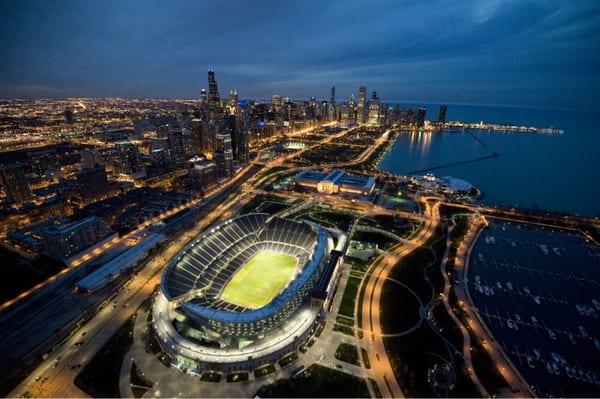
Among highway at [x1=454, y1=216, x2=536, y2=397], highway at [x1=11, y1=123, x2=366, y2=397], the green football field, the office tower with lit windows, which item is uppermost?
the office tower with lit windows

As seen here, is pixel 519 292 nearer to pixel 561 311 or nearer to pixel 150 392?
pixel 561 311

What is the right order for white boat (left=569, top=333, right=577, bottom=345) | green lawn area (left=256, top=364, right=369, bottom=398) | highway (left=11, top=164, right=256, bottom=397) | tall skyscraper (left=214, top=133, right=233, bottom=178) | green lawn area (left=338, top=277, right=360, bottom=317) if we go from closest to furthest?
1. green lawn area (left=256, top=364, right=369, bottom=398)
2. highway (left=11, top=164, right=256, bottom=397)
3. white boat (left=569, top=333, right=577, bottom=345)
4. green lawn area (left=338, top=277, right=360, bottom=317)
5. tall skyscraper (left=214, top=133, right=233, bottom=178)

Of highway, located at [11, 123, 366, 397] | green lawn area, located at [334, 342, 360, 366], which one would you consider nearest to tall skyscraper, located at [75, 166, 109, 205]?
highway, located at [11, 123, 366, 397]

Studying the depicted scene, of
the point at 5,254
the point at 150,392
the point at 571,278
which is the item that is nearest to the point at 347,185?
the point at 571,278

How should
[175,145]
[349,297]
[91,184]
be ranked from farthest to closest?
[175,145]
[91,184]
[349,297]

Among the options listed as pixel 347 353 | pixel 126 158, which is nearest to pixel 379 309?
pixel 347 353

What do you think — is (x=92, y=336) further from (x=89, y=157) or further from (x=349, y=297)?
(x=89, y=157)

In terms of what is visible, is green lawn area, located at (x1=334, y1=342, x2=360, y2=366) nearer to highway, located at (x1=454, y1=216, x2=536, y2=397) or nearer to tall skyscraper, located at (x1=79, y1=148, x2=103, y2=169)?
highway, located at (x1=454, y1=216, x2=536, y2=397)
